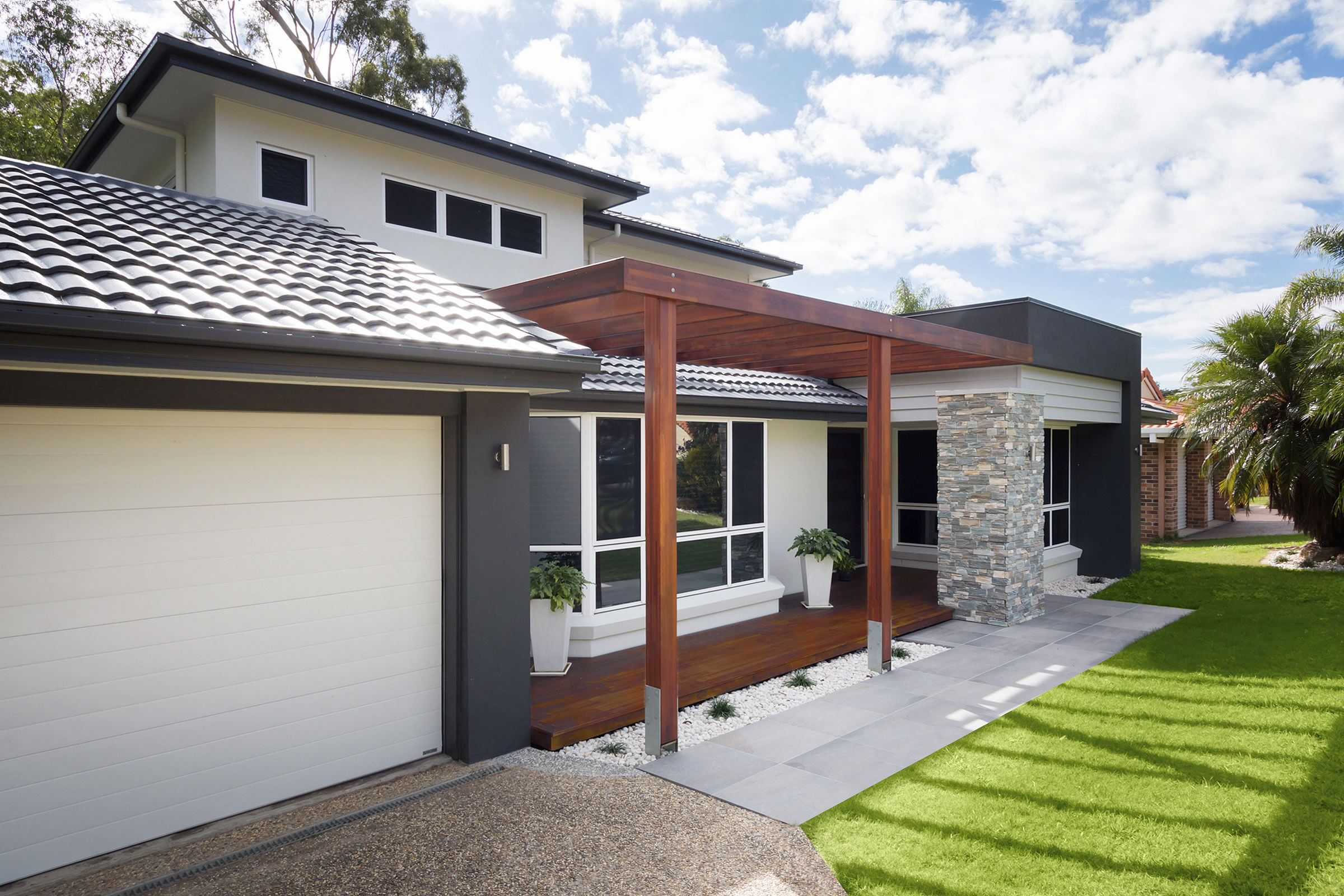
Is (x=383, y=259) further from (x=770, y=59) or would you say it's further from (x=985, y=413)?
(x=770, y=59)

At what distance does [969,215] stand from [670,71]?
1554 inches

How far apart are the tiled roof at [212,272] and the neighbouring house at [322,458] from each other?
3cm

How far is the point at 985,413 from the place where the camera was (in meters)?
9.63

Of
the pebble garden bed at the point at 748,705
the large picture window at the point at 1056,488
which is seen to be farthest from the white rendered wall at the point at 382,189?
the large picture window at the point at 1056,488

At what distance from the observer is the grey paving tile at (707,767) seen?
5.02 metres

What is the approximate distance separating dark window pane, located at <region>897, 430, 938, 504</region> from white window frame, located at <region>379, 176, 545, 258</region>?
703 cm

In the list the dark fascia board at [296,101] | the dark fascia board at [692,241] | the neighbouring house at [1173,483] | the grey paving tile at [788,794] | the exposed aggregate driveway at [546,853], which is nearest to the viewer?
the exposed aggregate driveway at [546,853]

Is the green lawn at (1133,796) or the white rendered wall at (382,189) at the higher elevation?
the white rendered wall at (382,189)

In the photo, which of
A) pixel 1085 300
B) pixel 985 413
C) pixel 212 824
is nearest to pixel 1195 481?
pixel 985 413

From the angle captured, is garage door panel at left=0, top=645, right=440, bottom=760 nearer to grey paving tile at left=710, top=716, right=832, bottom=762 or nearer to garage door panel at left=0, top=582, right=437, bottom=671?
garage door panel at left=0, top=582, right=437, bottom=671

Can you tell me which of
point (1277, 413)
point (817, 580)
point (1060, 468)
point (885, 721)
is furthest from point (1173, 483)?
point (885, 721)

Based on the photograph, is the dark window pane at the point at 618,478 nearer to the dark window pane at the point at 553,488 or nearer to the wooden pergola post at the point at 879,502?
the dark window pane at the point at 553,488

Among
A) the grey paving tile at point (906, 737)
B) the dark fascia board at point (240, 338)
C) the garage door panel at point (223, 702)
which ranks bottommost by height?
the grey paving tile at point (906, 737)

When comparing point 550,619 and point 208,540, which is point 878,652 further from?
point 208,540
